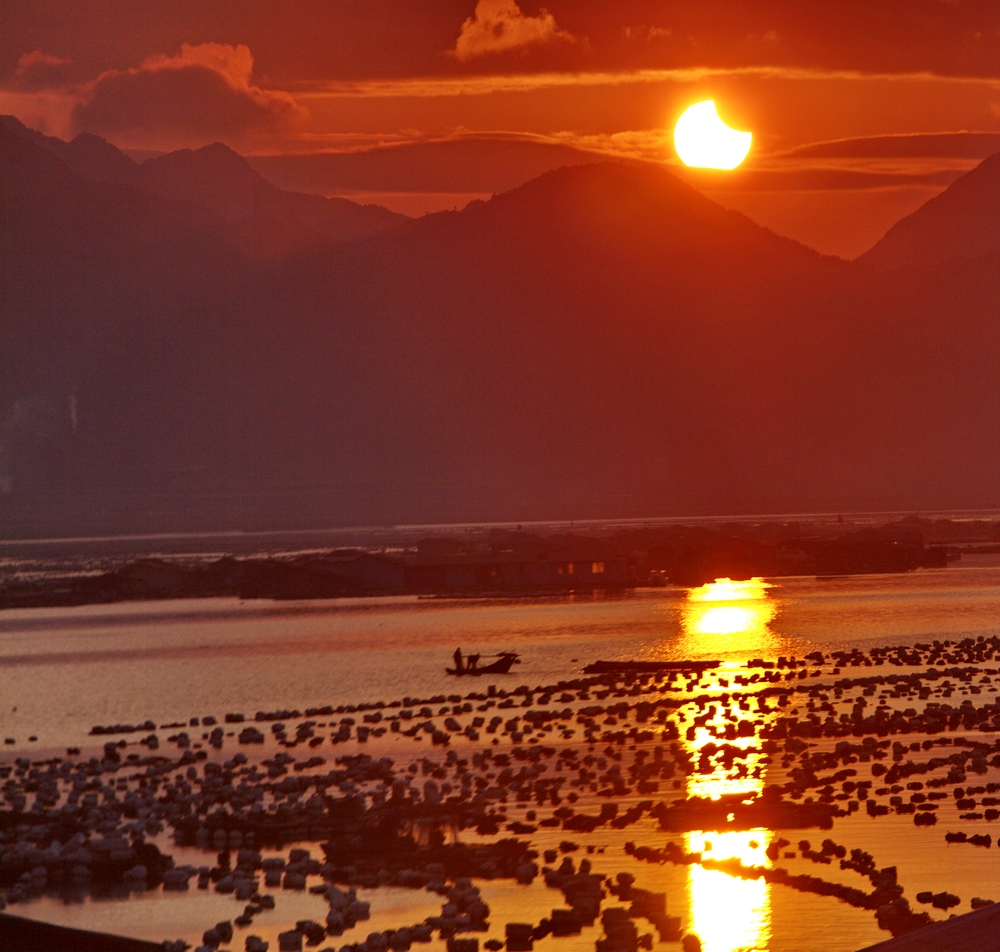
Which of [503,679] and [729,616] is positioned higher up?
[729,616]

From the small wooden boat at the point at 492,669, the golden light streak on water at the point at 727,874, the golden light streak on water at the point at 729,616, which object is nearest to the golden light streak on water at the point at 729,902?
the golden light streak on water at the point at 727,874

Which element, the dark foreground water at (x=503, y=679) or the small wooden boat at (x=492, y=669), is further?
the small wooden boat at (x=492, y=669)

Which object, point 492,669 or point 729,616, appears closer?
point 492,669

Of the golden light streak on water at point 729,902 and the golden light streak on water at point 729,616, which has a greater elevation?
the golden light streak on water at point 729,616

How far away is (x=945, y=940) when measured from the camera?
15.4m

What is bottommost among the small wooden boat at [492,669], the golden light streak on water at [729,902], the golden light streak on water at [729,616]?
the golden light streak on water at [729,902]

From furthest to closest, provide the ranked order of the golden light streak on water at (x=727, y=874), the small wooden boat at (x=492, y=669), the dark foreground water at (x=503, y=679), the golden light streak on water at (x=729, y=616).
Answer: the golden light streak on water at (x=729, y=616) → the small wooden boat at (x=492, y=669) → the dark foreground water at (x=503, y=679) → the golden light streak on water at (x=727, y=874)

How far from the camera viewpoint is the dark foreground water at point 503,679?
74.8ft

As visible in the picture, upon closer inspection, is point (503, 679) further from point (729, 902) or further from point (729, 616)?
point (729, 902)

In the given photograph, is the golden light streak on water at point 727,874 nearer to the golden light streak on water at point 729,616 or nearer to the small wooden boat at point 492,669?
the small wooden boat at point 492,669

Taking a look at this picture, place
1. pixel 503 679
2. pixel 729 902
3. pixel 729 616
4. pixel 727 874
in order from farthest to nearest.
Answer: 1. pixel 729 616
2. pixel 503 679
3. pixel 727 874
4. pixel 729 902

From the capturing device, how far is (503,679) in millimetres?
58875

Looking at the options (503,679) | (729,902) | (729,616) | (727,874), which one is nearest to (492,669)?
(503,679)

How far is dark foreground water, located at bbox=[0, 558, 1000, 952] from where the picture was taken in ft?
74.8
